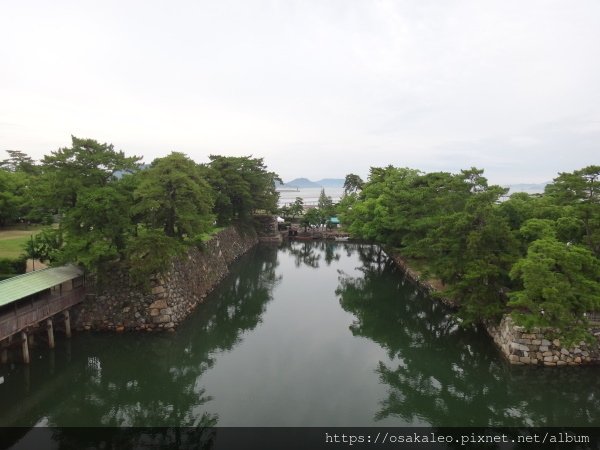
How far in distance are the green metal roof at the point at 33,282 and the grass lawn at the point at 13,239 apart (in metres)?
4.56

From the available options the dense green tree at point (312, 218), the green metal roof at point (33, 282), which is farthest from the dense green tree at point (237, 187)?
the green metal roof at point (33, 282)

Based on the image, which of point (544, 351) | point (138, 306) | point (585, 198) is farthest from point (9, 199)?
point (585, 198)

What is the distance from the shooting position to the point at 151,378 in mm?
16203

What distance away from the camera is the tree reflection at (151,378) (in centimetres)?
1340

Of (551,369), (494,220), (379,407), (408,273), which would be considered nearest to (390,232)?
(408,273)

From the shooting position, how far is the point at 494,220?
725 inches

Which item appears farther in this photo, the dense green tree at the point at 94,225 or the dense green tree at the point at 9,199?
the dense green tree at the point at 9,199

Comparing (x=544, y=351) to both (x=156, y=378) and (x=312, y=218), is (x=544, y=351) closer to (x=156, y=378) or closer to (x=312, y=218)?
(x=156, y=378)

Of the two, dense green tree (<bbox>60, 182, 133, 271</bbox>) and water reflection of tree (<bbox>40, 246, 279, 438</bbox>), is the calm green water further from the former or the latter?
dense green tree (<bbox>60, 182, 133, 271</bbox>)

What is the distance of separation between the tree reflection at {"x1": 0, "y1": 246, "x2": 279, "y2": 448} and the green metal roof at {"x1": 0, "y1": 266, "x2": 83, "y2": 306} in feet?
10.7

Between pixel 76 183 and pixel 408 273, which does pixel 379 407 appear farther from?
pixel 408 273

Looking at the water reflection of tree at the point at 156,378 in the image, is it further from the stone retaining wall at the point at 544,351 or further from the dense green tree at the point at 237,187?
the dense green tree at the point at 237,187

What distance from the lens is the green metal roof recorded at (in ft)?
48.7

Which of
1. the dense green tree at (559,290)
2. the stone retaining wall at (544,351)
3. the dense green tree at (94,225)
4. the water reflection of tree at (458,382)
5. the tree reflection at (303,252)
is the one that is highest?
the dense green tree at (94,225)
